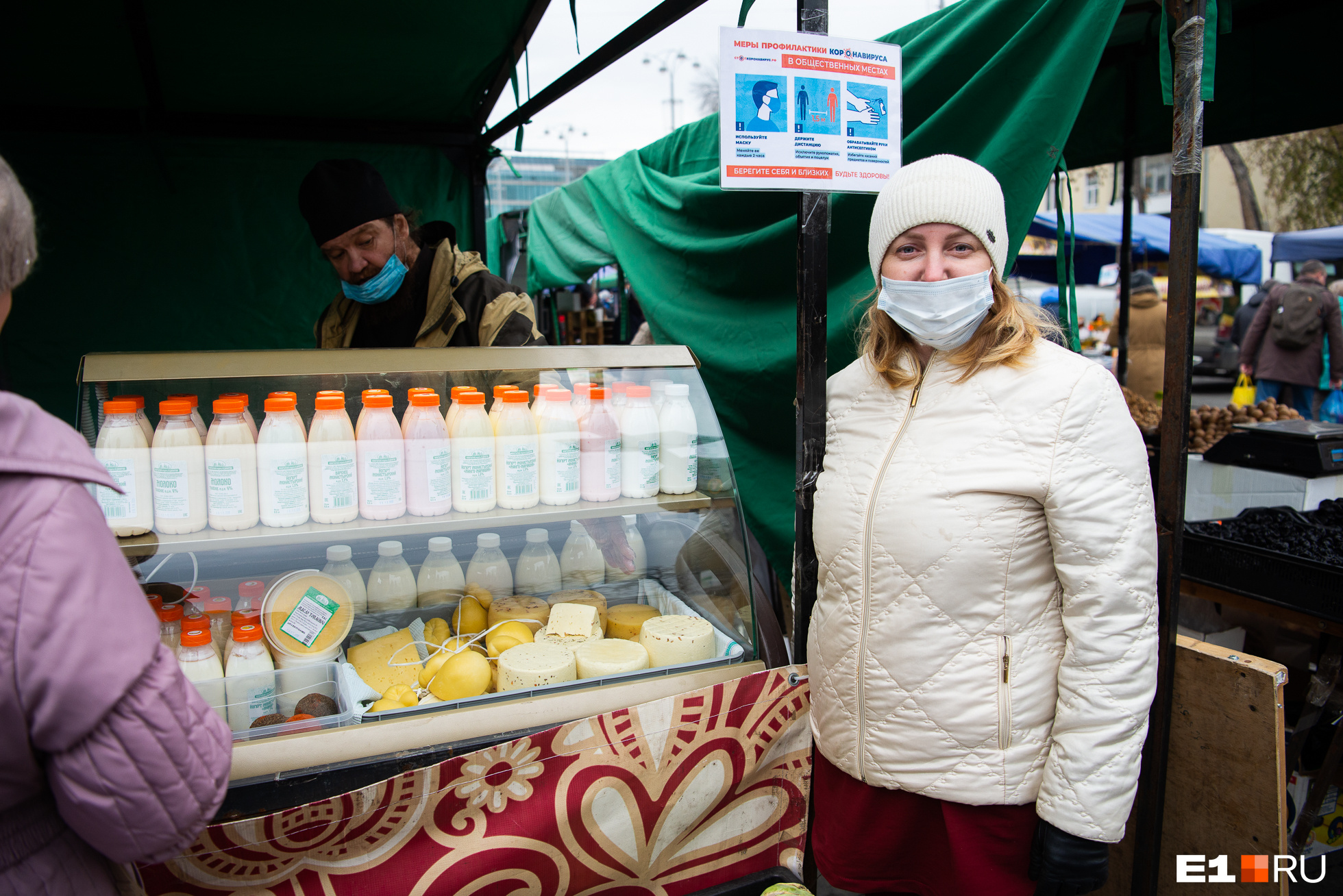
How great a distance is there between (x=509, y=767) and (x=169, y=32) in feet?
12.5

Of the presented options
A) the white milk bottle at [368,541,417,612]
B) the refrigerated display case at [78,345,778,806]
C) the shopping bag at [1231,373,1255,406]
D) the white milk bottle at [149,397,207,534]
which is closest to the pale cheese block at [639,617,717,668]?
the refrigerated display case at [78,345,778,806]

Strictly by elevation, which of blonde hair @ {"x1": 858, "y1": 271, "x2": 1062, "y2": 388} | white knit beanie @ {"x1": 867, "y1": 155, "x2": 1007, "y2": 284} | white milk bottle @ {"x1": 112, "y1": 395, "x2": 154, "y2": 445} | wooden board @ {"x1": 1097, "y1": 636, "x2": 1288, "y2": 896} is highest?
white knit beanie @ {"x1": 867, "y1": 155, "x2": 1007, "y2": 284}

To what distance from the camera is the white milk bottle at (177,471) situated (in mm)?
1729

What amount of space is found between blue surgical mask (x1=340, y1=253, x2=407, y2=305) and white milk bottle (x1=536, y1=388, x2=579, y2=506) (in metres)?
1.23

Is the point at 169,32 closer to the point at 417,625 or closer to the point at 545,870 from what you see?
the point at 417,625

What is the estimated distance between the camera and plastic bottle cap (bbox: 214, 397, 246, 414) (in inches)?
69.7

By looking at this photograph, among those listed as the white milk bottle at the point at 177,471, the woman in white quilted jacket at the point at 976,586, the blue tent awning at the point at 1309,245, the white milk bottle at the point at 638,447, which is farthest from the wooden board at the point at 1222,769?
the blue tent awning at the point at 1309,245

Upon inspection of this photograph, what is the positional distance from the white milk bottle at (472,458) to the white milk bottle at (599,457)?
25cm

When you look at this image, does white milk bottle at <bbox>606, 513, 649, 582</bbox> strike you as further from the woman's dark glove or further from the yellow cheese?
the woman's dark glove

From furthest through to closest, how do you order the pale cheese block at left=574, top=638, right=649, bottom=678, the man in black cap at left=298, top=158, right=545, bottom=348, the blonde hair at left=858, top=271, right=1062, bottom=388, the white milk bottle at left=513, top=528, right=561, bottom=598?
the man in black cap at left=298, top=158, right=545, bottom=348 < the white milk bottle at left=513, top=528, right=561, bottom=598 < the pale cheese block at left=574, top=638, right=649, bottom=678 < the blonde hair at left=858, top=271, right=1062, bottom=388

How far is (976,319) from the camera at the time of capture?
175 centimetres

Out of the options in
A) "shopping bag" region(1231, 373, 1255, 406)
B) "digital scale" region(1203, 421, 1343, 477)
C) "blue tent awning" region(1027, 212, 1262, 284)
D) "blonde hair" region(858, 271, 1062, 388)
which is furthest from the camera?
"blue tent awning" region(1027, 212, 1262, 284)

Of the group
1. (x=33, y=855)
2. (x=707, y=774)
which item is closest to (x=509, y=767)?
(x=707, y=774)

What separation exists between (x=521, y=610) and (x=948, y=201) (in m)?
1.53
